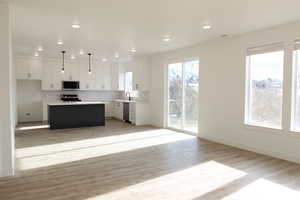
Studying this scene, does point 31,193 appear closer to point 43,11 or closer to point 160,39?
point 43,11

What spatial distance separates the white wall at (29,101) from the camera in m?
9.00

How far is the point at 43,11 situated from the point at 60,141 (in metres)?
3.37

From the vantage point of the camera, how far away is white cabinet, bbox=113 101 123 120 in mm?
9906

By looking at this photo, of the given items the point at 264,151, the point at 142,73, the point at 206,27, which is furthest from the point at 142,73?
the point at 264,151

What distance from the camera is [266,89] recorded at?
4.79 m

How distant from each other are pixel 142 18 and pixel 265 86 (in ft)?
9.79

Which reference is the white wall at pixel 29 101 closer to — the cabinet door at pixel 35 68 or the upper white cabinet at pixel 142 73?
the cabinet door at pixel 35 68

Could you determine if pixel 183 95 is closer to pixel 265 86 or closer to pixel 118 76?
pixel 265 86

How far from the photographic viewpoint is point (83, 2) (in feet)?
10.8

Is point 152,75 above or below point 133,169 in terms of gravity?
above

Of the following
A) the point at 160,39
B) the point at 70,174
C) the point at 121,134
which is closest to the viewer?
the point at 70,174

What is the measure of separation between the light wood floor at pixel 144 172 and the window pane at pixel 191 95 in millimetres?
1095

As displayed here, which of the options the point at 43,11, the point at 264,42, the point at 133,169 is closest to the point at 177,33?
the point at 264,42

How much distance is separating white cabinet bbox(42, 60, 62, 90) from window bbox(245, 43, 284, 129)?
745 cm
